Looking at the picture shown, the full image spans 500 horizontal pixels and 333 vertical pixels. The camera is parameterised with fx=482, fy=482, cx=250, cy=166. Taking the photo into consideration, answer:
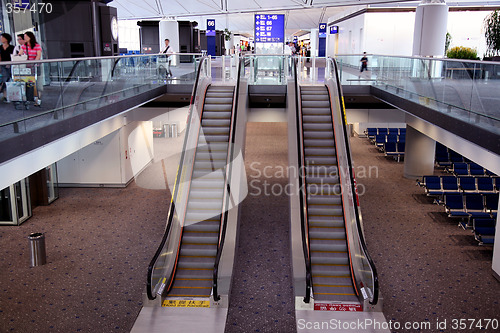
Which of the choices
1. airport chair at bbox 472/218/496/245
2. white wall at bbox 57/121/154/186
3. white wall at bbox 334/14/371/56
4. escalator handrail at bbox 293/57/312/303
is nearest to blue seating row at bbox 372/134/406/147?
white wall at bbox 334/14/371/56

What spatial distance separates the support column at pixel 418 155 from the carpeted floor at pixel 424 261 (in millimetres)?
1574

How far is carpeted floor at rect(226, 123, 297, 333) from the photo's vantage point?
822 centimetres

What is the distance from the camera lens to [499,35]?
717 inches

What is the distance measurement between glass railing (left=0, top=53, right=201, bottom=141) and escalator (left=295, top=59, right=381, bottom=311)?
4.47 m

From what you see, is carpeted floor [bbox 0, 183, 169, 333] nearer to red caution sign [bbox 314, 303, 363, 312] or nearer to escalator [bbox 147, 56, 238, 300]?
escalator [bbox 147, 56, 238, 300]

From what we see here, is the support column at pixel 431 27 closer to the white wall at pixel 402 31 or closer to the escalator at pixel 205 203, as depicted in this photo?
the escalator at pixel 205 203

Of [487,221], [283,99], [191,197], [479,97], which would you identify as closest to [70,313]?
[191,197]

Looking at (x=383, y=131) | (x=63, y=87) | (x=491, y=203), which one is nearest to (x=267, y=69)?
(x=491, y=203)

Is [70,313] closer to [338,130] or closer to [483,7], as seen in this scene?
[338,130]

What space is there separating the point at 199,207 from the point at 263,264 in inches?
77.4

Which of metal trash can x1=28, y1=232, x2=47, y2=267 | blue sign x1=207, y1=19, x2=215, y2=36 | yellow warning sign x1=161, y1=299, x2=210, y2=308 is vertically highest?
blue sign x1=207, y1=19, x2=215, y2=36

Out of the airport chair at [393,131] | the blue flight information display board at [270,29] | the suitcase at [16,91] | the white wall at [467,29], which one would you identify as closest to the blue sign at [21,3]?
the suitcase at [16,91]

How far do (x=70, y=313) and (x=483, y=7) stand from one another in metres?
26.8

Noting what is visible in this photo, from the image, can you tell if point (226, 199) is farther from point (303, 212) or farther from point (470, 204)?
point (470, 204)
